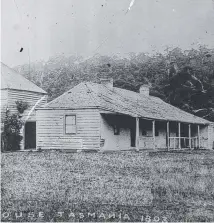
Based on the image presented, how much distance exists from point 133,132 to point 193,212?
22.6m

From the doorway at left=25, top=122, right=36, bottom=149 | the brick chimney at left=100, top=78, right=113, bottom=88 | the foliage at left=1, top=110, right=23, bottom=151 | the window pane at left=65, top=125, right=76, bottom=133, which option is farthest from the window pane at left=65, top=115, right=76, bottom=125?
the brick chimney at left=100, top=78, right=113, bottom=88

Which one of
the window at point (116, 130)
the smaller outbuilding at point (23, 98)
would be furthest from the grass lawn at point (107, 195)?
the smaller outbuilding at point (23, 98)

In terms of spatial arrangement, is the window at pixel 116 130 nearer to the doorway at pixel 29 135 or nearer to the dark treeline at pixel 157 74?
the doorway at pixel 29 135

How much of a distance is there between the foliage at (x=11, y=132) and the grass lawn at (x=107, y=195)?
13.7m

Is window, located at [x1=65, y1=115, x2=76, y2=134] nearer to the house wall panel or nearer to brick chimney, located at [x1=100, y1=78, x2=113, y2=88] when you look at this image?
the house wall panel

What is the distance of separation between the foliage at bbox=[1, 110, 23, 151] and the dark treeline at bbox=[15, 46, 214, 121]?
14159 mm

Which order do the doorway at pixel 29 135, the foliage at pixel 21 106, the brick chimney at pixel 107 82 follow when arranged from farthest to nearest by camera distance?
the brick chimney at pixel 107 82
the doorway at pixel 29 135
the foliage at pixel 21 106

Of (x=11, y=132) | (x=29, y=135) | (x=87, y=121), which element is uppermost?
(x=87, y=121)

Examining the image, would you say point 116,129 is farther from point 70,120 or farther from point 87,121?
point 70,120

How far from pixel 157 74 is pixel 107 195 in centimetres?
4151

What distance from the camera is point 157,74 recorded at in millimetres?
49344

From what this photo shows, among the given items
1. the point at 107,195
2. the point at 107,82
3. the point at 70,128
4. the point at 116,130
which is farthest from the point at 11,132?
the point at 107,195

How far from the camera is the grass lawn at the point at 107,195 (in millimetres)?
6977

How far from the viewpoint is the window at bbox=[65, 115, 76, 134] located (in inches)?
977
